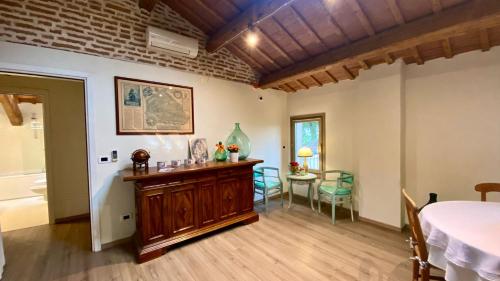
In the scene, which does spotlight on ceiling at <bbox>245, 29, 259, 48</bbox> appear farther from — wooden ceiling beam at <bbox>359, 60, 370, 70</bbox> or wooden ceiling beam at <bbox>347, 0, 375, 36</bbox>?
wooden ceiling beam at <bbox>359, 60, 370, 70</bbox>

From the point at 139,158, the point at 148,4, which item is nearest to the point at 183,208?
the point at 139,158

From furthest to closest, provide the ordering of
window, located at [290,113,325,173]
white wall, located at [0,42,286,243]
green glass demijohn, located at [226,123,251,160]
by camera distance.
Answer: window, located at [290,113,325,173] → green glass demijohn, located at [226,123,251,160] → white wall, located at [0,42,286,243]

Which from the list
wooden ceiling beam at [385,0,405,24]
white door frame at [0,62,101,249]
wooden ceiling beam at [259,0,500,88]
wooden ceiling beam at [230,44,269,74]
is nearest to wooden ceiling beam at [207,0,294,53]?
wooden ceiling beam at [230,44,269,74]

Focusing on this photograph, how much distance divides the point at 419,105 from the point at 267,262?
3098 millimetres

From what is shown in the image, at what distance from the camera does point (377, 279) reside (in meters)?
2.12

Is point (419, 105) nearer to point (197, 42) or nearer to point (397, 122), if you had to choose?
point (397, 122)

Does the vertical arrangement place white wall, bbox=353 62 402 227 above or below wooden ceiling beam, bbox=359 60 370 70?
below

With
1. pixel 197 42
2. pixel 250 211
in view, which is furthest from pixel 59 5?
pixel 250 211

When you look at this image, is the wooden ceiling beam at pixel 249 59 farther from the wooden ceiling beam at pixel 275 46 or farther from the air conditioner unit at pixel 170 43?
the air conditioner unit at pixel 170 43

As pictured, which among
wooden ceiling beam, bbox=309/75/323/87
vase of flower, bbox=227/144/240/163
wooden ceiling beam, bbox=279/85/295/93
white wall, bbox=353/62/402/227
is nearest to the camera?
white wall, bbox=353/62/402/227

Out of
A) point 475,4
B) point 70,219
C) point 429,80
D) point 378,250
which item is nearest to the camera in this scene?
point 475,4

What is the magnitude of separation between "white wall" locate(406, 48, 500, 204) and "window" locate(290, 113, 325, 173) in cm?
149

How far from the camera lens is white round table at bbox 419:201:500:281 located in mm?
1181

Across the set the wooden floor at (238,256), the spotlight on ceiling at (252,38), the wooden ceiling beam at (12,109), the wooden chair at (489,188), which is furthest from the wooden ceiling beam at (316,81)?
the wooden ceiling beam at (12,109)
